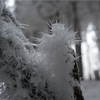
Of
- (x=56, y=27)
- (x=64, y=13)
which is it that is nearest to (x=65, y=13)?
(x=64, y=13)

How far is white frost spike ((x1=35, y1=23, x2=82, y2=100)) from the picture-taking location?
5.42 ft

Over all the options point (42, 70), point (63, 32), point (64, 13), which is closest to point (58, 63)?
point (42, 70)

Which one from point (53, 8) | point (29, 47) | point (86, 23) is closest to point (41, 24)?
point (53, 8)

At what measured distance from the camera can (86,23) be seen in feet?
56.6

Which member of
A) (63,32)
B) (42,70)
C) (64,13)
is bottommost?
(42,70)

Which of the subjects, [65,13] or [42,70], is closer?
[42,70]

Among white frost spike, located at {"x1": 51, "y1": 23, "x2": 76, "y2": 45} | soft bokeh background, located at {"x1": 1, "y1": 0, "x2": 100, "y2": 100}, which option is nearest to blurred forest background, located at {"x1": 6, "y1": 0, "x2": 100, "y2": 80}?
soft bokeh background, located at {"x1": 1, "y1": 0, "x2": 100, "y2": 100}

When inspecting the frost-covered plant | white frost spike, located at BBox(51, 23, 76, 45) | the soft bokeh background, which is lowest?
the frost-covered plant

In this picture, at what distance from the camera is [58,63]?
65.1 inches

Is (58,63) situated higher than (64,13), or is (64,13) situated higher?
(64,13)

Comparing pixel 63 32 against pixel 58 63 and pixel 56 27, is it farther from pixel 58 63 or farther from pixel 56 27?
pixel 58 63

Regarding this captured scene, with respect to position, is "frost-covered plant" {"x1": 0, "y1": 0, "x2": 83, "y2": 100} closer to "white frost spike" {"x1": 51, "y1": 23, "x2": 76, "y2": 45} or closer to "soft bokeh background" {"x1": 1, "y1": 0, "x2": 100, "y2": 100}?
"white frost spike" {"x1": 51, "y1": 23, "x2": 76, "y2": 45}

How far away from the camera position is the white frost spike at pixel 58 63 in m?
1.65

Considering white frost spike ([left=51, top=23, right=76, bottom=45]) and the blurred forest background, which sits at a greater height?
the blurred forest background
